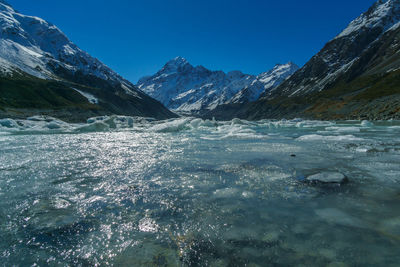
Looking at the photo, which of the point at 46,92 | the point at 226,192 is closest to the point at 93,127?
the point at 226,192

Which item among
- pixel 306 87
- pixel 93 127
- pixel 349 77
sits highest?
pixel 349 77

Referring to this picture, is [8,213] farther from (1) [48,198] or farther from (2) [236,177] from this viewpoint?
(2) [236,177]

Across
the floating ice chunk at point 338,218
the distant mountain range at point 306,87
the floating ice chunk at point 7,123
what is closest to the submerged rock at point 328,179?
the floating ice chunk at point 338,218

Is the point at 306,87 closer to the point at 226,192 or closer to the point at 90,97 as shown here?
the point at 90,97

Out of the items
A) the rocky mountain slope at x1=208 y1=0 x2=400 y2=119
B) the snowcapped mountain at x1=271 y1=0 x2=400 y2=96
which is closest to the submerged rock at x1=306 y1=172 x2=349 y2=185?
the rocky mountain slope at x1=208 y1=0 x2=400 y2=119

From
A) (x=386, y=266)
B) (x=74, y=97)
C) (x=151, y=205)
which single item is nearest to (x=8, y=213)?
(x=151, y=205)

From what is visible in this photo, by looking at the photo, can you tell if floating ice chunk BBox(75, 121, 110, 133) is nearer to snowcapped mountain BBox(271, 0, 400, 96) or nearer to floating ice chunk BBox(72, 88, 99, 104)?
floating ice chunk BBox(72, 88, 99, 104)

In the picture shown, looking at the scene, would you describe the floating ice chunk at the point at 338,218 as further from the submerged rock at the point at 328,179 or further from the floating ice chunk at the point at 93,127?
the floating ice chunk at the point at 93,127
